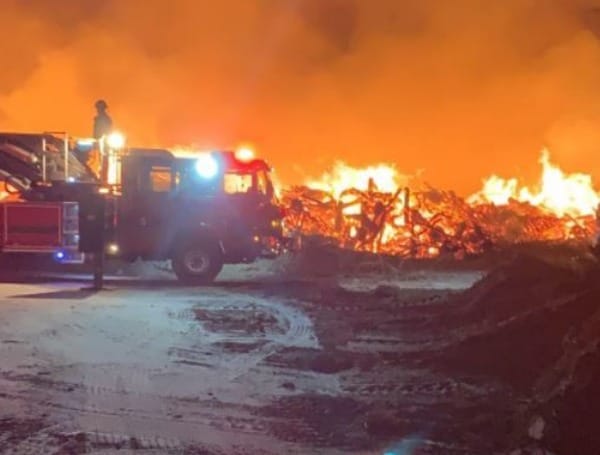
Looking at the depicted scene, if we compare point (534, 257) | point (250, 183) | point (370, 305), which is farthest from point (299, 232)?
point (534, 257)

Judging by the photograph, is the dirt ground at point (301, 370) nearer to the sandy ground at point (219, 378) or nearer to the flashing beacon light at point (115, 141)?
the sandy ground at point (219, 378)

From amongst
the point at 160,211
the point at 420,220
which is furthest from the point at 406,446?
the point at 420,220

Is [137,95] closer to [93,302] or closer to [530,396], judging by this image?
[93,302]

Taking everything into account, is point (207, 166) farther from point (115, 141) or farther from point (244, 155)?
point (115, 141)

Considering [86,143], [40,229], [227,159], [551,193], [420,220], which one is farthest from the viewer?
[551,193]

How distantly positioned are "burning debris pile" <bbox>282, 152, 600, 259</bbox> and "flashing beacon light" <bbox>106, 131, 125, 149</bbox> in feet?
19.0

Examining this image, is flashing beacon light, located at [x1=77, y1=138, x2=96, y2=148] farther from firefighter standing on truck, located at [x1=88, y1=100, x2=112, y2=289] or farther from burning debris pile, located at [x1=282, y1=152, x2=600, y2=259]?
burning debris pile, located at [x1=282, y1=152, x2=600, y2=259]

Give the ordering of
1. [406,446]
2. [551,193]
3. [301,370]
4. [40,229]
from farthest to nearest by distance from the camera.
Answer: [551,193], [40,229], [301,370], [406,446]

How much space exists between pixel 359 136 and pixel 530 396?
23.4m

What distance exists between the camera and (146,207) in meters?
15.3

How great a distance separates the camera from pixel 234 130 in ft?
99.0

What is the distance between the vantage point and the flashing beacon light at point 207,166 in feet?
50.3

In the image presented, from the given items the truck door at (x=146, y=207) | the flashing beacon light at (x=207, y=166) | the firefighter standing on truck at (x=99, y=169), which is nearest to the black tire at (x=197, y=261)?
the truck door at (x=146, y=207)

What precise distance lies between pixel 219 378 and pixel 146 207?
836cm
